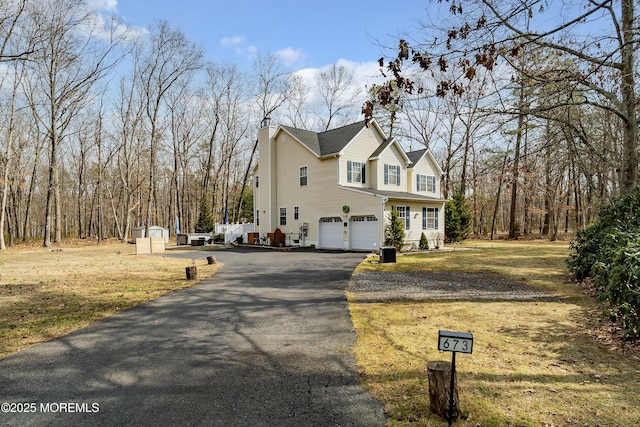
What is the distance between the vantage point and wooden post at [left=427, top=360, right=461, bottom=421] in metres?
3.37

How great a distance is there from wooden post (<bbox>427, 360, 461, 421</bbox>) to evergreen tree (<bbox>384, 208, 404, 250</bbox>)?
16.8m

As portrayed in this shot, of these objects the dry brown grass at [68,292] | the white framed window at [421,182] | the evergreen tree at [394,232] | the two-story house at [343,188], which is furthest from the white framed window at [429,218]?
the dry brown grass at [68,292]

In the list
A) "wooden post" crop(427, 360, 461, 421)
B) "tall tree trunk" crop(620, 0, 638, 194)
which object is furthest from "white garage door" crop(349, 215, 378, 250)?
"wooden post" crop(427, 360, 461, 421)

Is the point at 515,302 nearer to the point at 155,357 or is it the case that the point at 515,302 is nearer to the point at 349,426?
A: the point at 349,426

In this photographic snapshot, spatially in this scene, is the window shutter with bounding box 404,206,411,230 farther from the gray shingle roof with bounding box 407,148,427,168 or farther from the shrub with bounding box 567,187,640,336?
the shrub with bounding box 567,187,640,336

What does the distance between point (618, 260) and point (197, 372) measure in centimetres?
656

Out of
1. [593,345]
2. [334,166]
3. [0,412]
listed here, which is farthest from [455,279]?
[334,166]

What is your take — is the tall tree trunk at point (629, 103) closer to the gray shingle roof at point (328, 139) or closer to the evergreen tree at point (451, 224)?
the gray shingle roof at point (328, 139)

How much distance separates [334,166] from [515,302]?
15.9 meters

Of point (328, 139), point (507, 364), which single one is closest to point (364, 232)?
point (328, 139)

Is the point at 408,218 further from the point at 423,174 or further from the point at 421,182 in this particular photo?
the point at 423,174

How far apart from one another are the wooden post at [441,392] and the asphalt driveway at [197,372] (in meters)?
0.57

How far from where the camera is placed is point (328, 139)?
84.0 ft

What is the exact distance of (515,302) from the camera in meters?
8.07
